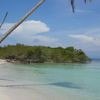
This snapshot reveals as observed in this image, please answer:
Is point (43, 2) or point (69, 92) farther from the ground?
point (43, 2)

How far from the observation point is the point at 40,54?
85688 millimetres

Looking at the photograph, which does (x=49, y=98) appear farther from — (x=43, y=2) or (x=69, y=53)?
(x=69, y=53)

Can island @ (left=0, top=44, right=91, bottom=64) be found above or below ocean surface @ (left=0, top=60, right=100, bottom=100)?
above

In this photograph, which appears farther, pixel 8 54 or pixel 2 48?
pixel 2 48

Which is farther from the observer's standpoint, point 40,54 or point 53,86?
point 40,54

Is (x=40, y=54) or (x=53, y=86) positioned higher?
(x=40, y=54)

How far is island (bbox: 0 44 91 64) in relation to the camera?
86000 millimetres

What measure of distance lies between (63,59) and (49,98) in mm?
77316

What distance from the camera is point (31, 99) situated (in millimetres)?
14320

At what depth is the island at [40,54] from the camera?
86.0 meters

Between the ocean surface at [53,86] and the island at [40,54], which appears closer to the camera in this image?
the ocean surface at [53,86]

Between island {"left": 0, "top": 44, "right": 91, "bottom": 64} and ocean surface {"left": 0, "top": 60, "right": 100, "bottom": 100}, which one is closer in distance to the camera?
ocean surface {"left": 0, "top": 60, "right": 100, "bottom": 100}

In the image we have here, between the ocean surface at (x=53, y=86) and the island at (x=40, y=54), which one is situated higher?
the island at (x=40, y=54)

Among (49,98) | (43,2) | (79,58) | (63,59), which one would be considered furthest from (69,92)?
(79,58)
